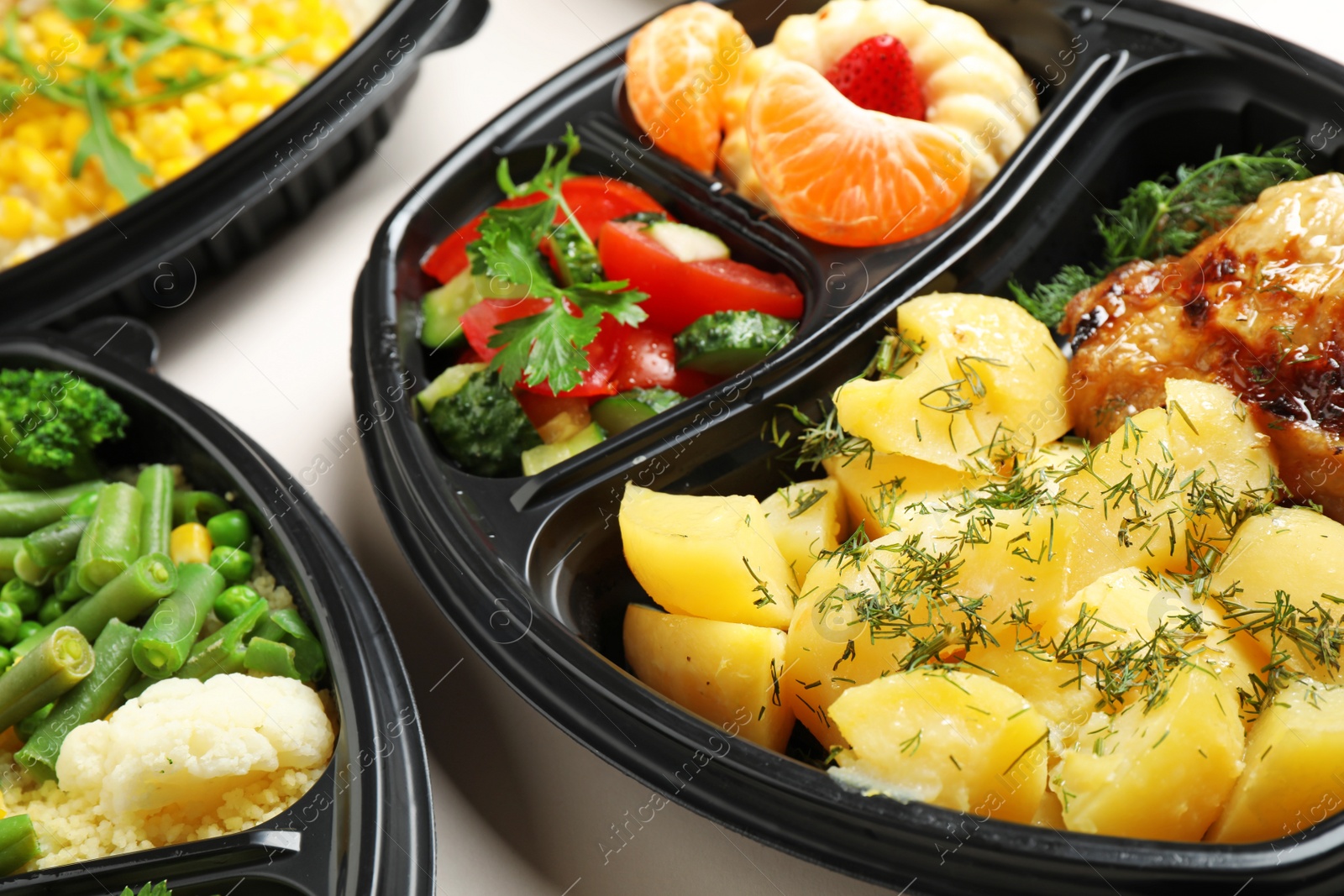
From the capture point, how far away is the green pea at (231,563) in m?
2.33

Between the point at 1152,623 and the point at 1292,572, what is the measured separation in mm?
251

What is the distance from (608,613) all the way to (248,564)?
0.85 m

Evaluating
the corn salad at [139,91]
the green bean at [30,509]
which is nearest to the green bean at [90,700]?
the green bean at [30,509]

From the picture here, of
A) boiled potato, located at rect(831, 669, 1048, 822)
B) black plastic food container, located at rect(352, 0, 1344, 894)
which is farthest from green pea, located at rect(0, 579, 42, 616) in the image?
boiled potato, located at rect(831, 669, 1048, 822)

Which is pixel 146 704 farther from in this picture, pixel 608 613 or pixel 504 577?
pixel 608 613

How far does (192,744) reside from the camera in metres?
1.92

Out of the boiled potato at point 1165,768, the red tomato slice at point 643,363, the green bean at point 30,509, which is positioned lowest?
the green bean at point 30,509

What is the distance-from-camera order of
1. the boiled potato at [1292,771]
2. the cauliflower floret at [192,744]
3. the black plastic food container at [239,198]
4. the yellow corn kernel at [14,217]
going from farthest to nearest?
the yellow corn kernel at [14,217] < the black plastic food container at [239,198] < the cauliflower floret at [192,744] < the boiled potato at [1292,771]

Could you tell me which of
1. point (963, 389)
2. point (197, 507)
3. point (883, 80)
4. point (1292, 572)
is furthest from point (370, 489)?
point (1292, 572)

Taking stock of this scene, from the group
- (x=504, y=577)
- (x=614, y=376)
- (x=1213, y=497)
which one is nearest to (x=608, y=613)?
(x=504, y=577)

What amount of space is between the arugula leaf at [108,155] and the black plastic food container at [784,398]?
1101mm

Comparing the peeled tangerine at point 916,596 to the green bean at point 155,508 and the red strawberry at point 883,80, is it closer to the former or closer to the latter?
the red strawberry at point 883,80

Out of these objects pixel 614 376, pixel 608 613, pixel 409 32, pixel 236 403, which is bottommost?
pixel 236 403

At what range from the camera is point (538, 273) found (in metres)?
2.49
